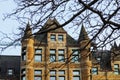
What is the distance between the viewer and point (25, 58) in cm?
4300

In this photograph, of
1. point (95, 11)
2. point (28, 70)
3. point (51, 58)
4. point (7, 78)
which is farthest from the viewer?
point (7, 78)

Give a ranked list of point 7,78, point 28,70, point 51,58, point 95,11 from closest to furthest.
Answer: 1. point 95,11
2. point 51,58
3. point 28,70
4. point 7,78

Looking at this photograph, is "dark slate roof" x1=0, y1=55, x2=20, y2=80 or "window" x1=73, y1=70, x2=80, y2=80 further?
"dark slate roof" x1=0, y1=55, x2=20, y2=80

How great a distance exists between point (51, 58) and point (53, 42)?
1259 inches

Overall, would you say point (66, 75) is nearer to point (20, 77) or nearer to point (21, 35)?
point (20, 77)

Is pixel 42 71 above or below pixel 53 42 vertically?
below

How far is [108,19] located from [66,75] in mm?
32981

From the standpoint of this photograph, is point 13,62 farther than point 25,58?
Yes

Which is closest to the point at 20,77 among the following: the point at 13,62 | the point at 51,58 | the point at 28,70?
the point at 28,70

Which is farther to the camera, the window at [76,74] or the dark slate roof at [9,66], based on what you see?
the dark slate roof at [9,66]

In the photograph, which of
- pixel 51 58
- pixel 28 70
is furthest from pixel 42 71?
pixel 51 58

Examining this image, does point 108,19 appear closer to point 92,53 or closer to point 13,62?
point 92,53

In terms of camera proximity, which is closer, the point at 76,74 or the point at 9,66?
the point at 76,74

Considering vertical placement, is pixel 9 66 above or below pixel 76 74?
above
